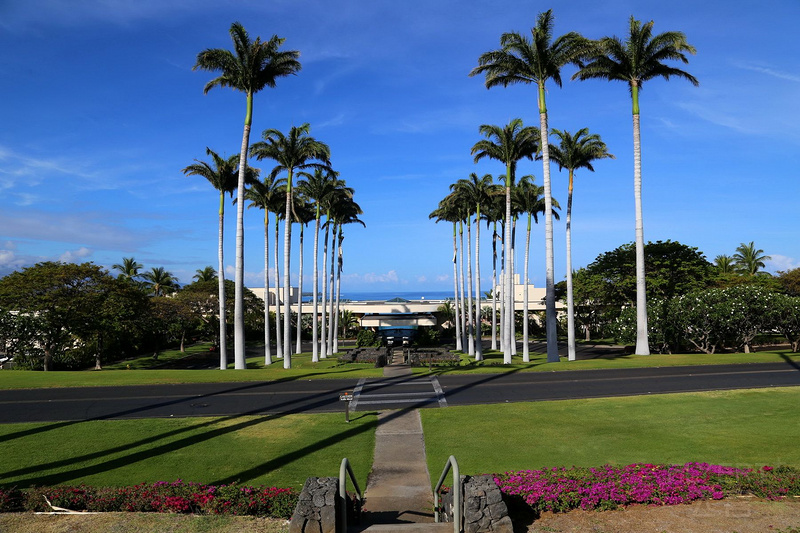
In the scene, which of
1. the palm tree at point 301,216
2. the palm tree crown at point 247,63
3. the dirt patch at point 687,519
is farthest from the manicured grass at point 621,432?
the palm tree at point 301,216

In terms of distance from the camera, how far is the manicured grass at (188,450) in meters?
11.2

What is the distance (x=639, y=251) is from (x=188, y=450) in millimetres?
28745

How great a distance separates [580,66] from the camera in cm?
3238

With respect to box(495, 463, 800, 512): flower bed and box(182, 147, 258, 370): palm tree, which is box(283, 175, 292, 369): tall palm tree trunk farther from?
box(495, 463, 800, 512): flower bed

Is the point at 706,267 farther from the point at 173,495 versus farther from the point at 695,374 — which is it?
the point at 173,495

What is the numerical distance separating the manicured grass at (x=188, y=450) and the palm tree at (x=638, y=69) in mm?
22021

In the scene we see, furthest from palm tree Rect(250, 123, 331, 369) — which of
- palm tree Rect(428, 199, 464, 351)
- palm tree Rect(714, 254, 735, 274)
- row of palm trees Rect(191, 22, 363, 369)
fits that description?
palm tree Rect(714, 254, 735, 274)

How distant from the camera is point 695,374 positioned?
78.1ft

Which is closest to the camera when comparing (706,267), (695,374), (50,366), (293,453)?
(293,453)

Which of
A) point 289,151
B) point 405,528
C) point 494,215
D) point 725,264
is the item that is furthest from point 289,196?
point 725,264

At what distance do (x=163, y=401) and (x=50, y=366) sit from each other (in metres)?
24.6

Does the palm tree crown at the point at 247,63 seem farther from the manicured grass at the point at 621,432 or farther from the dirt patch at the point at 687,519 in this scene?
the dirt patch at the point at 687,519

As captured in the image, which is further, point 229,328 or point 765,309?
point 229,328

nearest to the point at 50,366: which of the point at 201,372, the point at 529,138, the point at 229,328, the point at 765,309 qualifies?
the point at 201,372
